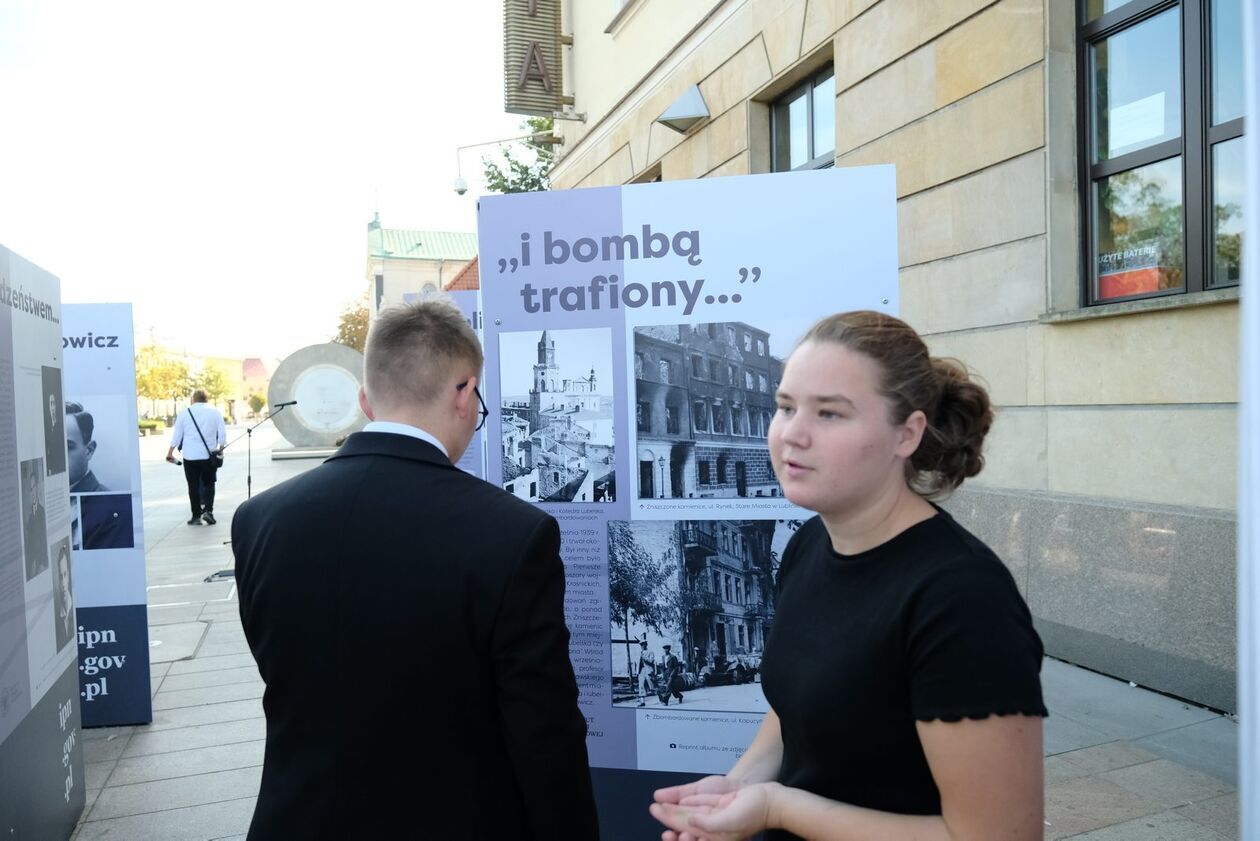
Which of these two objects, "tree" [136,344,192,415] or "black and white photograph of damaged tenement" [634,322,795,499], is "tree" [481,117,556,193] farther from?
"tree" [136,344,192,415]

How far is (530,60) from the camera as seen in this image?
15.4m

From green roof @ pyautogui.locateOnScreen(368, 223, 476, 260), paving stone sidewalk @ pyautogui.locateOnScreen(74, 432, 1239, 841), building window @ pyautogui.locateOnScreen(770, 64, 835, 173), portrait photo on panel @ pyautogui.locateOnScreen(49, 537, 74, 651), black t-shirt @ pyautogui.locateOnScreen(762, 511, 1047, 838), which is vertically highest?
green roof @ pyautogui.locateOnScreen(368, 223, 476, 260)

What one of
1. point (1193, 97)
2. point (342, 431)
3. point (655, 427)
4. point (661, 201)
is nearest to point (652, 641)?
point (655, 427)

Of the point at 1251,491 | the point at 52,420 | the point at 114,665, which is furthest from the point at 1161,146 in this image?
the point at 114,665

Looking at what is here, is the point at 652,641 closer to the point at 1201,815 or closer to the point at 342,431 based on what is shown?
the point at 1201,815

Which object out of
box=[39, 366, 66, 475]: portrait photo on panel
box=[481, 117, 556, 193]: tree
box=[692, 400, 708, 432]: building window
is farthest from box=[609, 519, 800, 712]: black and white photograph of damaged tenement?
box=[481, 117, 556, 193]: tree

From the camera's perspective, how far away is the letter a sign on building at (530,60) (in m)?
15.3

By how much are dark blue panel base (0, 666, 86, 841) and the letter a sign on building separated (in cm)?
1326

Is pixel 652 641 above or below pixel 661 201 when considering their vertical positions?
below

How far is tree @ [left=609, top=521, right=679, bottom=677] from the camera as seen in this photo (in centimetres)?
291

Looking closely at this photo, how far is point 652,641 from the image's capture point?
2.91m

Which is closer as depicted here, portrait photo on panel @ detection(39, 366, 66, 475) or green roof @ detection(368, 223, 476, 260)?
portrait photo on panel @ detection(39, 366, 66, 475)

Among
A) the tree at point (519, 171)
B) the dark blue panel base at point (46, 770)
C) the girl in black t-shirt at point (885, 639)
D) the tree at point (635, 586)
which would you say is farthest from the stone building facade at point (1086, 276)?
the tree at point (519, 171)

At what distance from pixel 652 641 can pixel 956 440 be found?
59.4 inches
